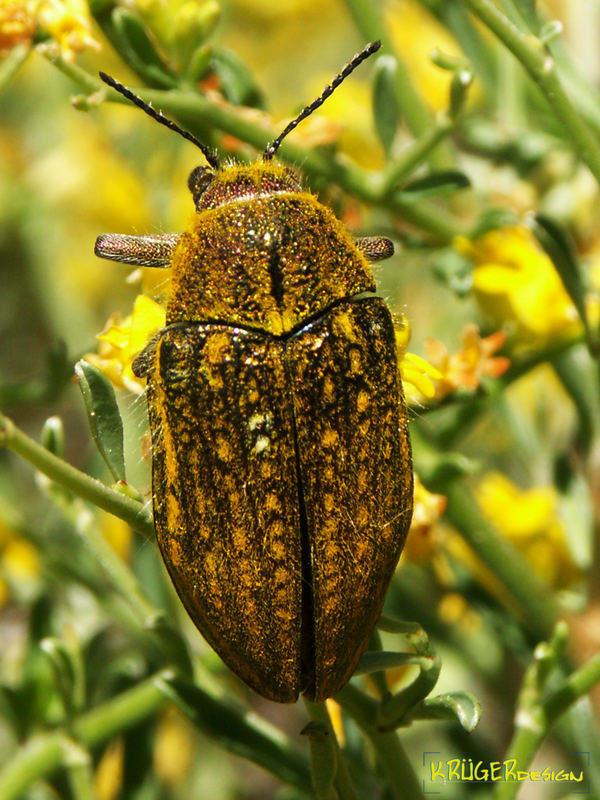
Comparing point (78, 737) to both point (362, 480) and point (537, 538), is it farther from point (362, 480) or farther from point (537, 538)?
point (537, 538)

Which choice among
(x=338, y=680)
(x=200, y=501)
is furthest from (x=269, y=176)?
(x=338, y=680)

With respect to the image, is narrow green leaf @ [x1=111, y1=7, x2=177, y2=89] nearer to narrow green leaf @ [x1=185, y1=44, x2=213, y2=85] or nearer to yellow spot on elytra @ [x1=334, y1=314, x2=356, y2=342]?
narrow green leaf @ [x1=185, y1=44, x2=213, y2=85]

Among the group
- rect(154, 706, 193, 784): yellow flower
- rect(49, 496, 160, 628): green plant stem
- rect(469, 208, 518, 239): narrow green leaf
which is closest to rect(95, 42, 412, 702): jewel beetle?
rect(49, 496, 160, 628): green plant stem

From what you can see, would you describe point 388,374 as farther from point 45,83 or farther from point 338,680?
Answer: point 45,83

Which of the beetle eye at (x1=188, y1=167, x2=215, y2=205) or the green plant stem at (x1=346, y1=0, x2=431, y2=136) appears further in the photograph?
the green plant stem at (x1=346, y1=0, x2=431, y2=136)

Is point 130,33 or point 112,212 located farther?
point 112,212

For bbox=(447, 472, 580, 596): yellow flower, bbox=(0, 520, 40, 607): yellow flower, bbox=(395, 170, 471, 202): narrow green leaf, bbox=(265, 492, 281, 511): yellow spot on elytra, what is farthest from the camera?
bbox=(0, 520, 40, 607): yellow flower
